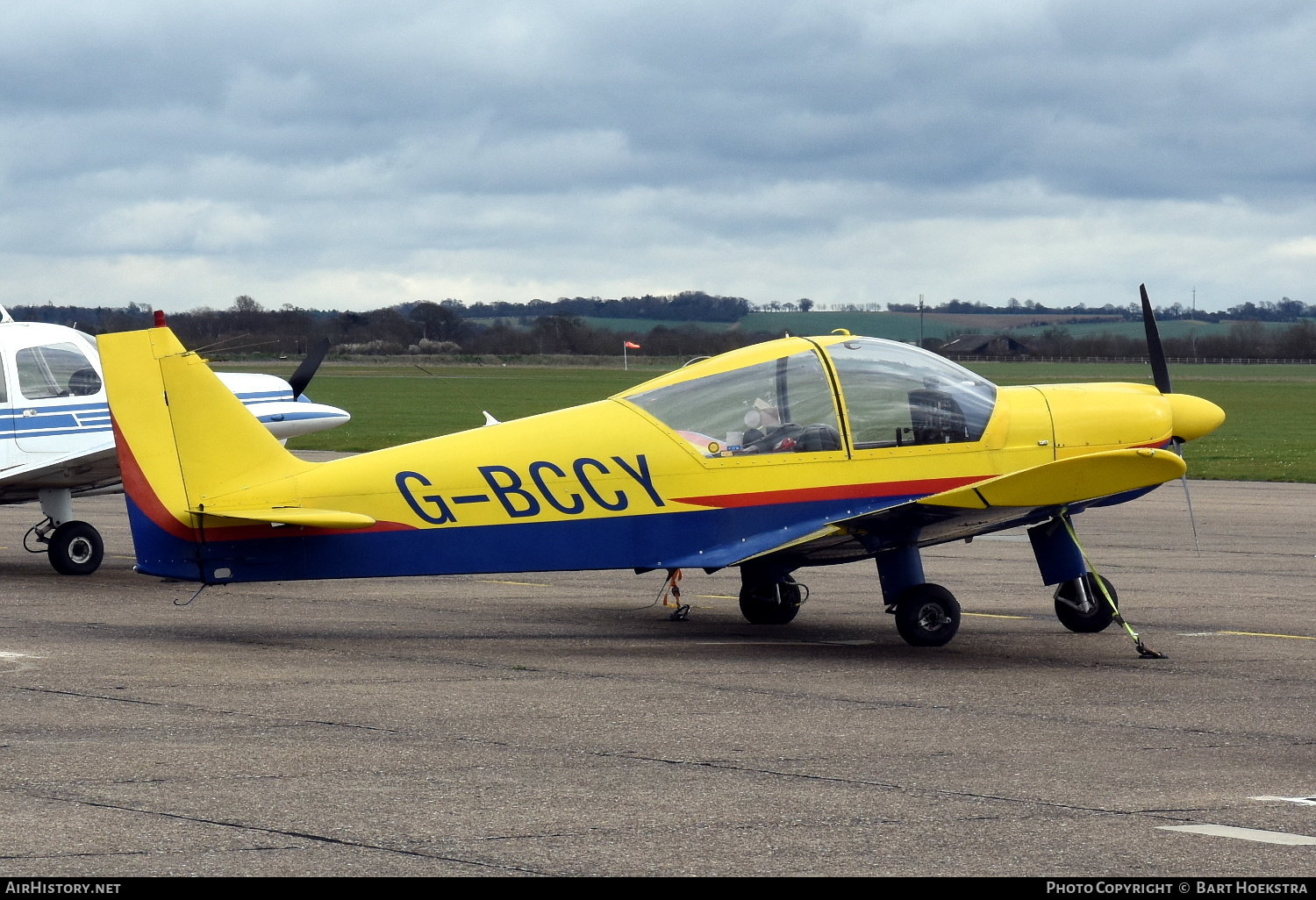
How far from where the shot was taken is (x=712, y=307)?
29500 mm

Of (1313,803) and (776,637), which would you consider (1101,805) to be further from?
(776,637)

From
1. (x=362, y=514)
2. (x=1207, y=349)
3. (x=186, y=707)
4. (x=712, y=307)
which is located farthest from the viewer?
(x=1207, y=349)

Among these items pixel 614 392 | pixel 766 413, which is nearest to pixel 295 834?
pixel 766 413

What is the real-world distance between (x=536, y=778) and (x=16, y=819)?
2.17 m

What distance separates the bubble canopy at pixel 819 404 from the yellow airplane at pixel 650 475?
0.01 m

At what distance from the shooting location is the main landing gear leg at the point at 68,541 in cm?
1541

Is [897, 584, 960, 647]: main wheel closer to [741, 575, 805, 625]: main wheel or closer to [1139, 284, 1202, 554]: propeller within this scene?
[741, 575, 805, 625]: main wheel

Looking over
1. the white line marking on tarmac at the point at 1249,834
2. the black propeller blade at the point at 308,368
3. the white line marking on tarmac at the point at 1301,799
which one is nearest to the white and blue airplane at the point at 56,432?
the black propeller blade at the point at 308,368

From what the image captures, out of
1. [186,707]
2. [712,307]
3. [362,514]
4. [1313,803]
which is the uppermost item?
[712,307]

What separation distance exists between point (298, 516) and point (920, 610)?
173 inches

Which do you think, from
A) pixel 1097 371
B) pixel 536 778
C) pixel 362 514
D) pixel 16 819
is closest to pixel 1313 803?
pixel 536 778

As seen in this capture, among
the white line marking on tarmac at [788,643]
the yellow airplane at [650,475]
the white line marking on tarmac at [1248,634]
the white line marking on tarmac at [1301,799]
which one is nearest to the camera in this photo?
the white line marking on tarmac at [1301,799]

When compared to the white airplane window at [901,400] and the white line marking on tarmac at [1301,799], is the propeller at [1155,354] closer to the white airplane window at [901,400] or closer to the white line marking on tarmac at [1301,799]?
the white airplane window at [901,400]

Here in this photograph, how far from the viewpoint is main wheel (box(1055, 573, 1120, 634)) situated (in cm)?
1139
